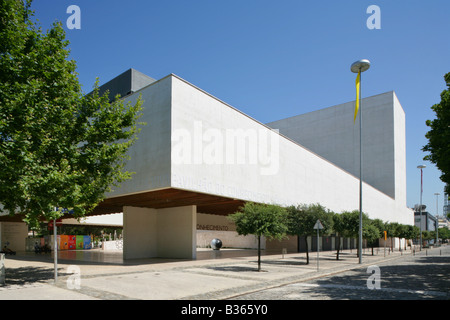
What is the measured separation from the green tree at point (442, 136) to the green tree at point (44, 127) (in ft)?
50.5

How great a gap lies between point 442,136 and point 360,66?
10387mm

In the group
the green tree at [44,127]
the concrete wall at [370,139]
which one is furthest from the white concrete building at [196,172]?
the concrete wall at [370,139]

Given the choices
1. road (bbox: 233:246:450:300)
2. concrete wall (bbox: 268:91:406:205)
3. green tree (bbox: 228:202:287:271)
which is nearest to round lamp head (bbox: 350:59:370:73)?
green tree (bbox: 228:202:287:271)

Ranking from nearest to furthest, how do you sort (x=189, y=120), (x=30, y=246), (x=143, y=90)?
(x=189, y=120), (x=143, y=90), (x=30, y=246)

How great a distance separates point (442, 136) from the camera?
16.0m

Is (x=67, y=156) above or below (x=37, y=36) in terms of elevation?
below

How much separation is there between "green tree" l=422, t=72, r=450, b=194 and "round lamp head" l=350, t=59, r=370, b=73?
20.4ft

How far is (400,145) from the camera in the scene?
247 feet

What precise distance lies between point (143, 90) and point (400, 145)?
67431mm

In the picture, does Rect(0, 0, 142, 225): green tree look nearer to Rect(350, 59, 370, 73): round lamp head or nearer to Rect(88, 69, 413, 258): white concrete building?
Rect(88, 69, 413, 258): white concrete building

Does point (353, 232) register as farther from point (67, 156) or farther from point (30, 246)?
point (30, 246)

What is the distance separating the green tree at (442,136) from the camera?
54.3 ft
